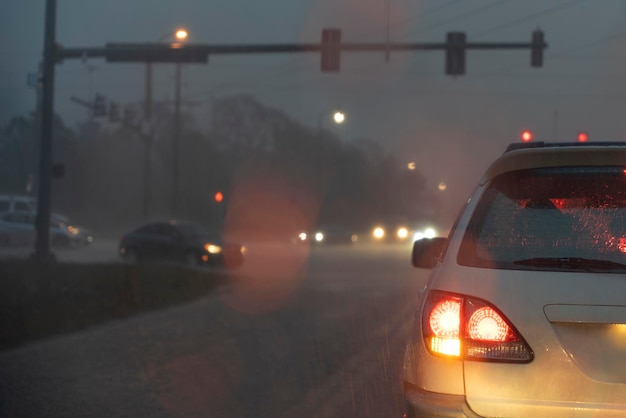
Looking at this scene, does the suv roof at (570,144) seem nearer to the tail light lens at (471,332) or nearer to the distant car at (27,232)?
the tail light lens at (471,332)

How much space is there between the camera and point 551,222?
3.90m

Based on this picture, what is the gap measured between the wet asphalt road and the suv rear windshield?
3.43 m

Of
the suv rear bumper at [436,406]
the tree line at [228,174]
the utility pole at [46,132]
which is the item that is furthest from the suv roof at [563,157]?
the tree line at [228,174]

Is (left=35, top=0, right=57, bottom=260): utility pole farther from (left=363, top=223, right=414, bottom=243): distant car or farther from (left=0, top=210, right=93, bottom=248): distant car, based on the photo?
(left=363, top=223, right=414, bottom=243): distant car

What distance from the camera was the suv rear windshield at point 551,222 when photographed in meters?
3.78

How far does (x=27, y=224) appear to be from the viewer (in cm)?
3856

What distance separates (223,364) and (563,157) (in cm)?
616

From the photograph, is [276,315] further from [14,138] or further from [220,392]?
[14,138]

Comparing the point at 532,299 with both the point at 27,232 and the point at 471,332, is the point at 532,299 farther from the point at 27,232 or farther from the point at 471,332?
the point at 27,232

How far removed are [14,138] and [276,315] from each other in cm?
7174

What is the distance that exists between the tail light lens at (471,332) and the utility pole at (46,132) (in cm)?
1907

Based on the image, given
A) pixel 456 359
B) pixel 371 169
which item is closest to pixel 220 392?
pixel 456 359

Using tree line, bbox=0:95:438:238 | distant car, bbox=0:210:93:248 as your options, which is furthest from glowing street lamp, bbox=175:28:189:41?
tree line, bbox=0:95:438:238

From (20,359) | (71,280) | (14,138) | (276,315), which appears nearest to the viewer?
(20,359)
